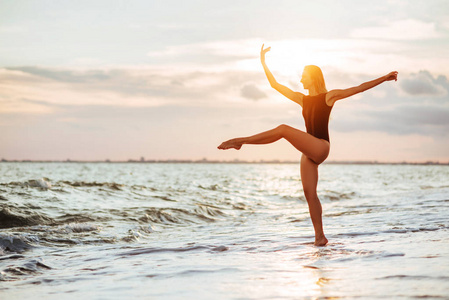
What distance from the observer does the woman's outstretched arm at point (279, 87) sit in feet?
23.5

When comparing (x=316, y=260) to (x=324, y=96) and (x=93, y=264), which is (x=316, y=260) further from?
(x=93, y=264)

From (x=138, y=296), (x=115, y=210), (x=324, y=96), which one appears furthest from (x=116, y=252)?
(x=115, y=210)

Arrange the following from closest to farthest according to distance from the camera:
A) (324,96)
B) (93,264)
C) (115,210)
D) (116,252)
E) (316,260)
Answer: (316,260) → (93,264) → (324,96) → (116,252) → (115,210)

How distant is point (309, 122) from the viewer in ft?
22.5

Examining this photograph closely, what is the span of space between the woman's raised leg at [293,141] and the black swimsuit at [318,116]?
0.13 meters

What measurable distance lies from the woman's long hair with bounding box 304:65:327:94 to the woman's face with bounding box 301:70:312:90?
4cm

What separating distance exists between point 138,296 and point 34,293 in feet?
3.87

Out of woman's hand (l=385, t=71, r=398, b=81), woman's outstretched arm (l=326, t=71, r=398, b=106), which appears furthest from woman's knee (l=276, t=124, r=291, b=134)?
woman's hand (l=385, t=71, r=398, b=81)

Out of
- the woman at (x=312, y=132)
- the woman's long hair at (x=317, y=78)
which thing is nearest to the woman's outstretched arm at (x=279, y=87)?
the woman at (x=312, y=132)

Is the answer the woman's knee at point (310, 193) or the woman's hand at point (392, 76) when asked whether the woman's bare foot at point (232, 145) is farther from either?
the woman's hand at point (392, 76)

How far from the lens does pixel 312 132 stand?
6.80 metres

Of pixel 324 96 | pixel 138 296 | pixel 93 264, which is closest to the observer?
pixel 138 296

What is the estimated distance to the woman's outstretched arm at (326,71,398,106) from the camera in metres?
6.61

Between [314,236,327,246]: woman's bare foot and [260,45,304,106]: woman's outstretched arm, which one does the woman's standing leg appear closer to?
[314,236,327,246]: woman's bare foot
